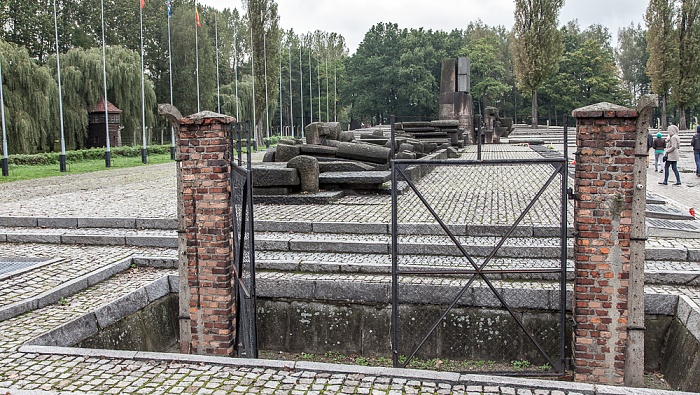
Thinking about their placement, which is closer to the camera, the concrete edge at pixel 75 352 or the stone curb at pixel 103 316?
the concrete edge at pixel 75 352

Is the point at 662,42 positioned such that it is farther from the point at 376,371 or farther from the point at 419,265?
the point at 376,371

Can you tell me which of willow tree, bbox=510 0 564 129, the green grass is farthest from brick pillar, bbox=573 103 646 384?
willow tree, bbox=510 0 564 129

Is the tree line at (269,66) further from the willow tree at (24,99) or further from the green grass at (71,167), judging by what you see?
the green grass at (71,167)

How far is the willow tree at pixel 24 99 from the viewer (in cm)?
2736

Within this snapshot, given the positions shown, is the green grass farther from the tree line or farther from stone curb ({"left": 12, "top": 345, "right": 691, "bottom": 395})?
stone curb ({"left": 12, "top": 345, "right": 691, "bottom": 395})

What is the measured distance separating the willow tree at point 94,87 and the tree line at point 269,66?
0.07 metres

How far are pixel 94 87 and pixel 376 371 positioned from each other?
33447 mm

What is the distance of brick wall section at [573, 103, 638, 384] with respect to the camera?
5754 millimetres

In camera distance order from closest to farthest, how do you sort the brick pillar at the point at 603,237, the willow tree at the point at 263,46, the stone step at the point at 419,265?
1. the brick pillar at the point at 603,237
2. the stone step at the point at 419,265
3. the willow tree at the point at 263,46

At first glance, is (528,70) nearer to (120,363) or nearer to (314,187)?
(314,187)

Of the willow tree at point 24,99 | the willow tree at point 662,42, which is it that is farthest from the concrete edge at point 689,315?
the willow tree at point 662,42

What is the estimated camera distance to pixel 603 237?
5809 mm

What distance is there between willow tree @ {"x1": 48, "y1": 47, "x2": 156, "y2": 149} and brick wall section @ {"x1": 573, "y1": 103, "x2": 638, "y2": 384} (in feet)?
105

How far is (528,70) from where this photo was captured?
5134 cm
